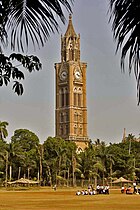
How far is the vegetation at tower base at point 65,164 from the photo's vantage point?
7362 cm

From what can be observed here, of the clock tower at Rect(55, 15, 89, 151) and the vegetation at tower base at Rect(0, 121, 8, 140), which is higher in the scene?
the clock tower at Rect(55, 15, 89, 151)

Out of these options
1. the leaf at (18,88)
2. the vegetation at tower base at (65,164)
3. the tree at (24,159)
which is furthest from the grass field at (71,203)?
the vegetation at tower base at (65,164)

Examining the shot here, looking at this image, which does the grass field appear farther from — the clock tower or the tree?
the clock tower

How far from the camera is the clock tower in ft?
404

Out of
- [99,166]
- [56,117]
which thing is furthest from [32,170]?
[56,117]

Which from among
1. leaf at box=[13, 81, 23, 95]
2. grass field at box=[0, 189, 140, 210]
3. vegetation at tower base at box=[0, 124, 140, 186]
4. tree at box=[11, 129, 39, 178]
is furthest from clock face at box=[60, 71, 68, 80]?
leaf at box=[13, 81, 23, 95]

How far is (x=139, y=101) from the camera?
2730mm

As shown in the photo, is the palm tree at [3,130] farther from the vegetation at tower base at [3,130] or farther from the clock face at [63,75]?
the clock face at [63,75]

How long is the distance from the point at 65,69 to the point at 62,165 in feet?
178

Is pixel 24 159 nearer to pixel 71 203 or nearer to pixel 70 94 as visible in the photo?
pixel 71 203

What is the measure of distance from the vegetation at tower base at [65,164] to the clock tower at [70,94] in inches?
1601

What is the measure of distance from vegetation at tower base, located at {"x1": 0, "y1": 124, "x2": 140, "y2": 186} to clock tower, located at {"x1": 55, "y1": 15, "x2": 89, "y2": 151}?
40.7 metres

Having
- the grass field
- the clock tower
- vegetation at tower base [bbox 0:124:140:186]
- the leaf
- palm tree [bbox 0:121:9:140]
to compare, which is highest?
the clock tower

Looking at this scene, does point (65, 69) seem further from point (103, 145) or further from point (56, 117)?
point (103, 145)
